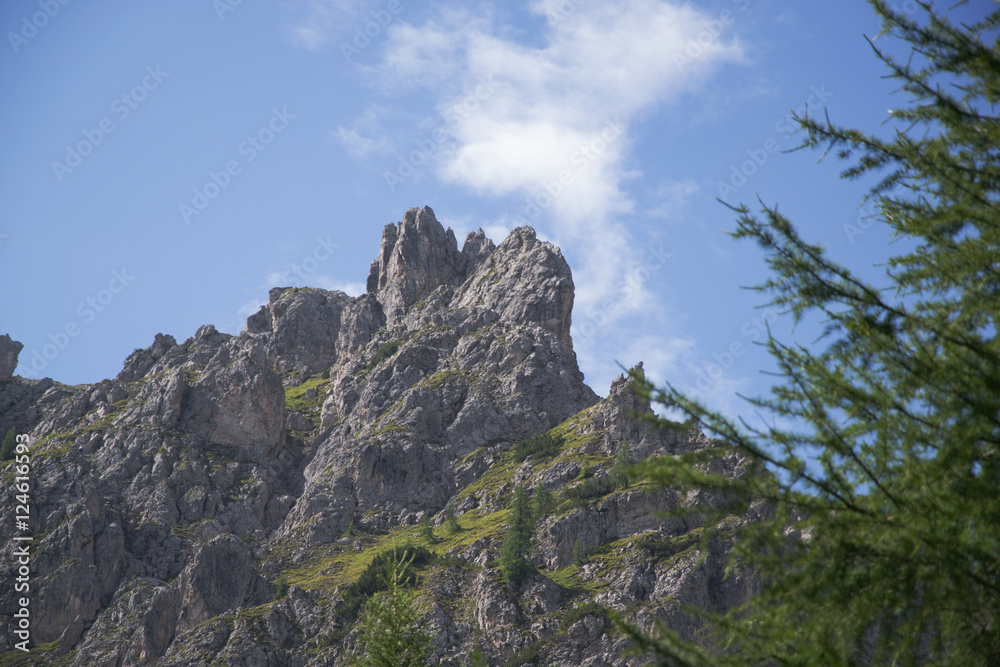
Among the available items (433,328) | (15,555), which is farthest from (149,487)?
(433,328)

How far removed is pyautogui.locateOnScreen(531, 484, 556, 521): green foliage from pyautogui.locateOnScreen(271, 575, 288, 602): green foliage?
32115 millimetres

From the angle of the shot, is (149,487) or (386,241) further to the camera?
(386,241)

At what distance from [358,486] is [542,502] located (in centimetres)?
3515

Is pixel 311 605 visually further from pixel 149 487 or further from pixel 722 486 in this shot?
pixel 722 486

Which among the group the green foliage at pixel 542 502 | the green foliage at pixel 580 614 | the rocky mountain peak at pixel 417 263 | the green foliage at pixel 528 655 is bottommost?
the green foliage at pixel 528 655

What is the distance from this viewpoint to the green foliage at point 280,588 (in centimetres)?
9396

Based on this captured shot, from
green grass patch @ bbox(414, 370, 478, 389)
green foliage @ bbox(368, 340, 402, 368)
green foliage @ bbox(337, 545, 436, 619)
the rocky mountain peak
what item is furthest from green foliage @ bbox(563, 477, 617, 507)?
the rocky mountain peak

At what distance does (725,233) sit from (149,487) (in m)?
122

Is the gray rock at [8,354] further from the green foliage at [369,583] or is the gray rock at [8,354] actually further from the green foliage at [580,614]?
the green foliage at [580,614]

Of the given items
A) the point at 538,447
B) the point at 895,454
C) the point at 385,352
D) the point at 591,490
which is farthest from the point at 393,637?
the point at 385,352

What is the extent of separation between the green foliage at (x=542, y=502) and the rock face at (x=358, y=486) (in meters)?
0.79

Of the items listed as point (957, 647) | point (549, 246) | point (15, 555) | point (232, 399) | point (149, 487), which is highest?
point (549, 246)

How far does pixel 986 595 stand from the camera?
8359 mm

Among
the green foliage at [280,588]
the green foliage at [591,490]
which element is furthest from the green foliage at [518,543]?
the green foliage at [280,588]
